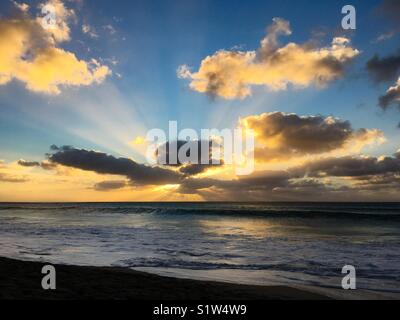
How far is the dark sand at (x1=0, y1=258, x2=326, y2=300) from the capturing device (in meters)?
7.71

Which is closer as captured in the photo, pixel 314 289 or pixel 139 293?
pixel 139 293

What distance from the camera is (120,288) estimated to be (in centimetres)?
851

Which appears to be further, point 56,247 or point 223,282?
point 56,247

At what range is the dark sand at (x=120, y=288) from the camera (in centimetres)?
771

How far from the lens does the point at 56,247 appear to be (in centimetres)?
1627

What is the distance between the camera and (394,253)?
15.6 m
